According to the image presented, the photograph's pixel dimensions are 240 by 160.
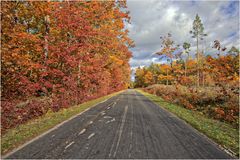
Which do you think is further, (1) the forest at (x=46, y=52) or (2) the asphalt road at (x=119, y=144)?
(1) the forest at (x=46, y=52)

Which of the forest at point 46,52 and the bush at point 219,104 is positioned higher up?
the forest at point 46,52

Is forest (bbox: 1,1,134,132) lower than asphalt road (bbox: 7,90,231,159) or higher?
higher

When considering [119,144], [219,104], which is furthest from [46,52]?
[219,104]

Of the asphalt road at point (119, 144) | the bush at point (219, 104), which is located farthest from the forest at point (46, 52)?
the bush at point (219, 104)

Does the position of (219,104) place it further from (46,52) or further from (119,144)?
(46,52)

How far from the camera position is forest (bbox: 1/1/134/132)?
7465mm

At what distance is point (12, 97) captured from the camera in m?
7.75

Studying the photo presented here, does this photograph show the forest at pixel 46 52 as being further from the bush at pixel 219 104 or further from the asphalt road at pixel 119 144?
the bush at pixel 219 104

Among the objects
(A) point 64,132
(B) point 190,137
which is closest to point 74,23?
(A) point 64,132

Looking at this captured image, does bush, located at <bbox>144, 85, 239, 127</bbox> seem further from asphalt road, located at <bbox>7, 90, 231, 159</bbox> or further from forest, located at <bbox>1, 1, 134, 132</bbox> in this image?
forest, located at <bbox>1, 1, 134, 132</bbox>

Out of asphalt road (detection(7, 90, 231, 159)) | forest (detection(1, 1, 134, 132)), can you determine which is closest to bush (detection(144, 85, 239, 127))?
asphalt road (detection(7, 90, 231, 159))

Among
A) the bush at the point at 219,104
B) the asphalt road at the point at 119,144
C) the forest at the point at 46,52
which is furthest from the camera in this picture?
the bush at the point at 219,104

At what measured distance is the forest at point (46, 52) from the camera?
7465 mm

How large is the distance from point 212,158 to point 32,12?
44.5 feet
